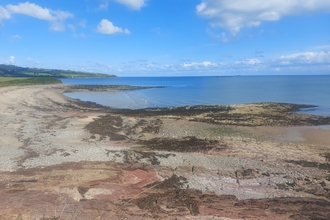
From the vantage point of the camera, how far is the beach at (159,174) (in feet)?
29.2

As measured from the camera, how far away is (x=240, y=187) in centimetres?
1080

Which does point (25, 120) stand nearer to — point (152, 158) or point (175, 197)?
point (152, 158)

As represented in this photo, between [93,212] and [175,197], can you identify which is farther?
[175,197]

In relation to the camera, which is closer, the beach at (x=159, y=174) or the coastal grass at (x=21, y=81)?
the beach at (x=159, y=174)

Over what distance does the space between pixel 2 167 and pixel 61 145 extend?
434 cm

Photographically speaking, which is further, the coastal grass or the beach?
the coastal grass

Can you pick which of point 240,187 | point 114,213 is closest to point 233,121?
point 240,187

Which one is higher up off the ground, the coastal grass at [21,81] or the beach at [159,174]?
the coastal grass at [21,81]

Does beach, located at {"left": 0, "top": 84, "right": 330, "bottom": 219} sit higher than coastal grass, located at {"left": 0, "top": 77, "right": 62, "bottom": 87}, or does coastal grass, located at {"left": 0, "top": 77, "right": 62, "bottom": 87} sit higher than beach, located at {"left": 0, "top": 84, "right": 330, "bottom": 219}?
coastal grass, located at {"left": 0, "top": 77, "right": 62, "bottom": 87}

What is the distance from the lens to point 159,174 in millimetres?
11961

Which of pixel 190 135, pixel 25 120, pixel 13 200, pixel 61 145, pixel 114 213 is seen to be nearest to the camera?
pixel 114 213

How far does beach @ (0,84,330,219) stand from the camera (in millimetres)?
8914

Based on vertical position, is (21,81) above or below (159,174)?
above

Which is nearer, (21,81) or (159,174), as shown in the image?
(159,174)
